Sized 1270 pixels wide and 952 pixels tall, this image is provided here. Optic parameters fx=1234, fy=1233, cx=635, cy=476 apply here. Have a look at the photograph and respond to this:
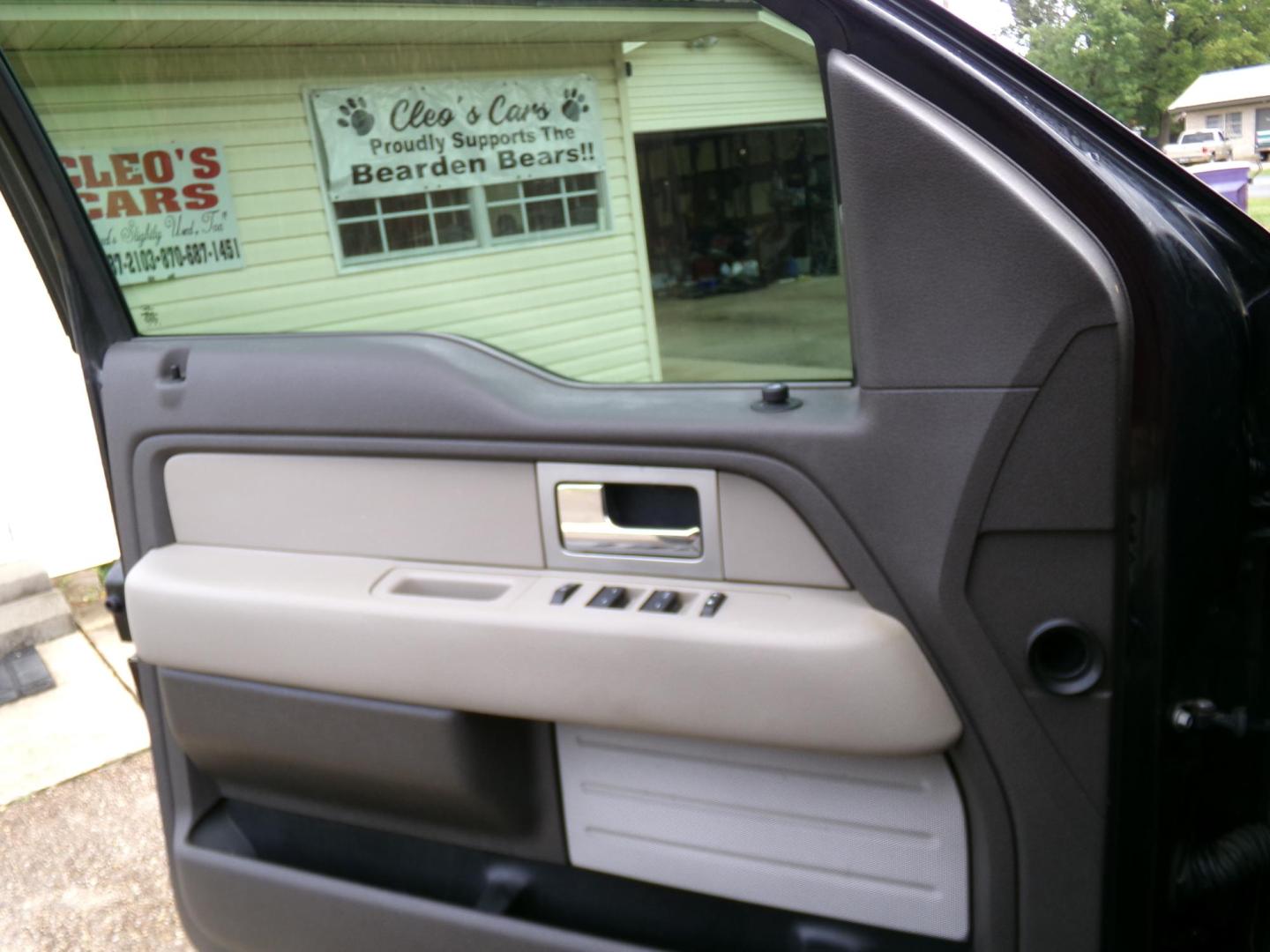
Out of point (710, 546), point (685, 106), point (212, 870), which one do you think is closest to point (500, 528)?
point (710, 546)

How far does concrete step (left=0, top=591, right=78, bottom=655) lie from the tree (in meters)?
4.70

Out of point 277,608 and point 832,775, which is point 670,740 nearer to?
point 832,775

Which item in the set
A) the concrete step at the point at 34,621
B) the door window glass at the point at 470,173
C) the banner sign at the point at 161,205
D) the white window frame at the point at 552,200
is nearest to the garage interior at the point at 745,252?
the door window glass at the point at 470,173

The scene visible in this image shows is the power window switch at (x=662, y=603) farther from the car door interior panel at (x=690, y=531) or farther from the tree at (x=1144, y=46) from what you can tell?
the tree at (x=1144, y=46)

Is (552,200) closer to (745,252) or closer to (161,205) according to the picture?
(745,252)

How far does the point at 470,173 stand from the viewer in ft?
6.39

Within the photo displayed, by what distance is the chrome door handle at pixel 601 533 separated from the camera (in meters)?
1.72

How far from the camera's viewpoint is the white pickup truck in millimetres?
1592

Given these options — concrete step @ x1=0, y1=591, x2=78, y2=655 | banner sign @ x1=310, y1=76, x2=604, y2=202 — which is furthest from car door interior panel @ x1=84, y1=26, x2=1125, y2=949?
concrete step @ x1=0, y1=591, x2=78, y2=655

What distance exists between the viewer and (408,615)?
5.99ft

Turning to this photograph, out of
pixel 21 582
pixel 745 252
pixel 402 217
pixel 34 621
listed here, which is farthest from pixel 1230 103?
pixel 21 582

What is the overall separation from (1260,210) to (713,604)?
883 millimetres

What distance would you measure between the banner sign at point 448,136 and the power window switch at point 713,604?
26.5 inches

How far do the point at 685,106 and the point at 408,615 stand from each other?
83 centimetres
